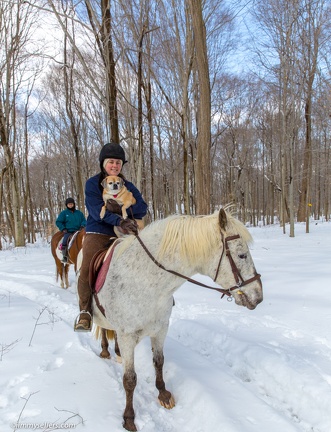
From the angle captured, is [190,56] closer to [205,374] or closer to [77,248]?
[77,248]

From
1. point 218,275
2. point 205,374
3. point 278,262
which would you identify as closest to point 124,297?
point 218,275

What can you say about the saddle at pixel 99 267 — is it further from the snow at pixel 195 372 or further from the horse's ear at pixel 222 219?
the horse's ear at pixel 222 219

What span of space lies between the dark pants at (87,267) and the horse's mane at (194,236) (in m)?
0.94

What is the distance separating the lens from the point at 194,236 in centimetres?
242

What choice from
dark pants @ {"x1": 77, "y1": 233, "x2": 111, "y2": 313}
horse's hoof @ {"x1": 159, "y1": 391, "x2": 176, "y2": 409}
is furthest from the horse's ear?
horse's hoof @ {"x1": 159, "y1": 391, "x2": 176, "y2": 409}

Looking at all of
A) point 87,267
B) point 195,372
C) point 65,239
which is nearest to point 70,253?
point 65,239

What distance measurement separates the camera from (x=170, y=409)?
107 inches

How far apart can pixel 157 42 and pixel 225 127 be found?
12.3m

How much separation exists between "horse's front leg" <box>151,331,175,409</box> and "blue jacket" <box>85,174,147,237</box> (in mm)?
1246

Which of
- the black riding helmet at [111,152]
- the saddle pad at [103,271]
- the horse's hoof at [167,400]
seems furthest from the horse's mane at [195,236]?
the horse's hoof at [167,400]

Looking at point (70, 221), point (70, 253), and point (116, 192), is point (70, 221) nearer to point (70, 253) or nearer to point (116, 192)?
point (70, 253)

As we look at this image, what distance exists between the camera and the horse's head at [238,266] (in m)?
2.35

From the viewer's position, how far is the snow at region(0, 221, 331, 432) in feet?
8.00

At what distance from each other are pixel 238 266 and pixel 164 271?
639 mm
